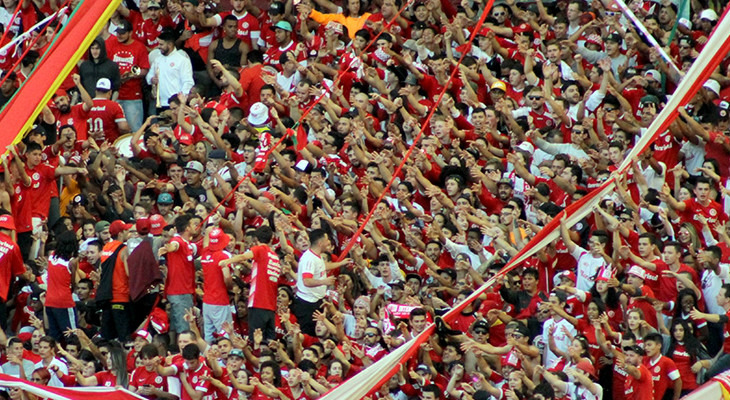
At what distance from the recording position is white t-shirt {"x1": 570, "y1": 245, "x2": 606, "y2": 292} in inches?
663

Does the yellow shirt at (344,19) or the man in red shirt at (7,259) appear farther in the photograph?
the yellow shirt at (344,19)

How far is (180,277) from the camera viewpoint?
17.5m

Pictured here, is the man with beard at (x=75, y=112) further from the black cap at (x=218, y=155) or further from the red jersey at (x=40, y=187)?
the black cap at (x=218, y=155)

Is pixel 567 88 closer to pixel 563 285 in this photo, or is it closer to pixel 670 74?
pixel 670 74

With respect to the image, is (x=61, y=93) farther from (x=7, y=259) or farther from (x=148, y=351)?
(x=148, y=351)

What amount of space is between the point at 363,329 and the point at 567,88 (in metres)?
3.74

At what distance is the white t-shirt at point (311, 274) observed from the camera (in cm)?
1723

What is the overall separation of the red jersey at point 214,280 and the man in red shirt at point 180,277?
0.17m

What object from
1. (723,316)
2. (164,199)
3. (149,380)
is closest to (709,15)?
(723,316)

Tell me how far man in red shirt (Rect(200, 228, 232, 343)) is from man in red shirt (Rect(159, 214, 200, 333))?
0.15m

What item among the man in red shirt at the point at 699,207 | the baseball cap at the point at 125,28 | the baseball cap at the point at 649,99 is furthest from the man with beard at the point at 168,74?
the man in red shirt at the point at 699,207

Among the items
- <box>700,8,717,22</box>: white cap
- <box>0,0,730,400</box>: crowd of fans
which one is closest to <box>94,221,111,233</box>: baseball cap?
<box>0,0,730,400</box>: crowd of fans

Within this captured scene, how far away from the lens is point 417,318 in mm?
16625

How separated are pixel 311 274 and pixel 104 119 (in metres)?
4.13
